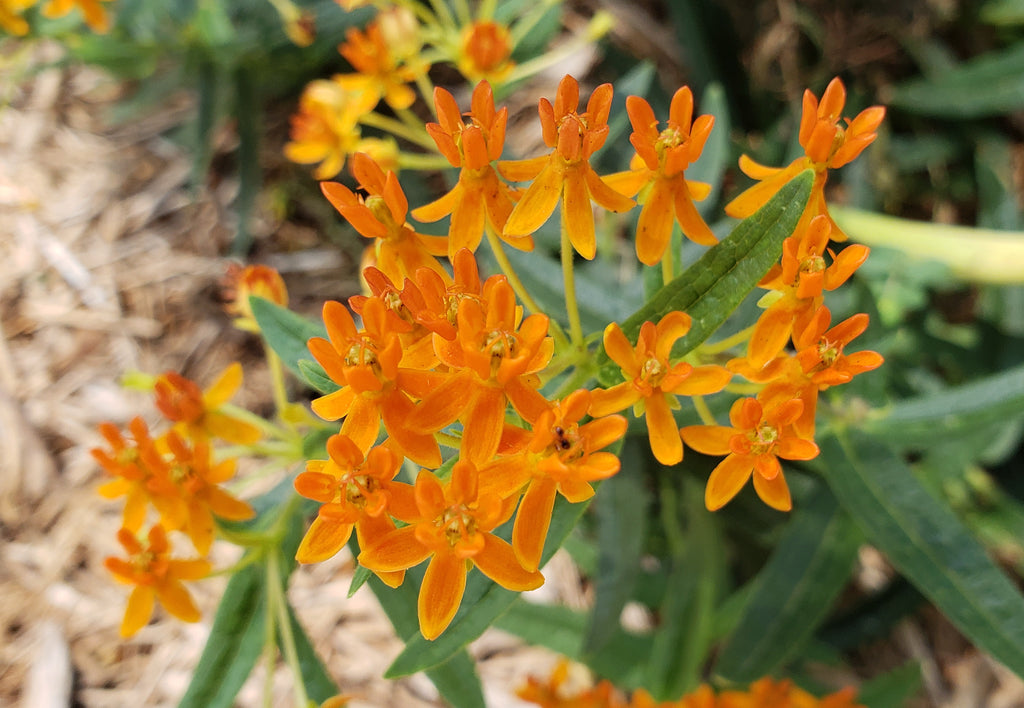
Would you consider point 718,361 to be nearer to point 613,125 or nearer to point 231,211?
point 613,125

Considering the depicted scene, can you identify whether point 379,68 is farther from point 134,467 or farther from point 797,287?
point 797,287

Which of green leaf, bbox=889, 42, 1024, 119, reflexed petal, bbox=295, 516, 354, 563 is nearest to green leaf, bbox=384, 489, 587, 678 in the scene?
reflexed petal, bbox=295, 516, 354, 563

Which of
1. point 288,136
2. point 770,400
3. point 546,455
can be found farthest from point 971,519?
point 288,136

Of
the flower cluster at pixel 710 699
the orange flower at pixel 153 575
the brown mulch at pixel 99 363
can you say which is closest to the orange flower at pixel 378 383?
the orange flower at pixel 153 575

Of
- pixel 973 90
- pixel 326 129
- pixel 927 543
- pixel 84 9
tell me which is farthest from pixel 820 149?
pixel 973 90

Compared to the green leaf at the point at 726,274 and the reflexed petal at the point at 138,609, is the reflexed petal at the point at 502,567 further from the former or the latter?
the reflexed petal at the point at 138,609

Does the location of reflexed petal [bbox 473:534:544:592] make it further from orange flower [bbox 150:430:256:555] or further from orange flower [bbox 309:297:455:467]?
orange flower [bbox 150:430:256:555]
